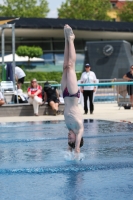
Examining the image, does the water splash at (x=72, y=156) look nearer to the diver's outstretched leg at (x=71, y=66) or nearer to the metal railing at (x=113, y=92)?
the diver's outstretched leg at (x=71, y=66)

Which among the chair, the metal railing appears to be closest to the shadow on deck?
the chair

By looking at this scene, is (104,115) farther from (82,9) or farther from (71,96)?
(82,9)

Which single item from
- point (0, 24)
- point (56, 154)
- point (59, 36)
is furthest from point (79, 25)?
point (56, 154)

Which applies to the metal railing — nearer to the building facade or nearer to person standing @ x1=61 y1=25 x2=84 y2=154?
person standing @ x1=61 y1=25 x2=84 y2=154

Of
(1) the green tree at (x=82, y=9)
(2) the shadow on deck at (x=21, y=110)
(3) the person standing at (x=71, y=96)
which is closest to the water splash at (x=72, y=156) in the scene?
(3) the person standing at (x=71, y=96)

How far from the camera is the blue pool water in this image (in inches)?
222

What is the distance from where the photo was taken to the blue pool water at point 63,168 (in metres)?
5.64

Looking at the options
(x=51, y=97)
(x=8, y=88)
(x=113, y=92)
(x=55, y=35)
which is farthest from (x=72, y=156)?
(x=55, y=35)

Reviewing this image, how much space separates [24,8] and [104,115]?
71.6 m

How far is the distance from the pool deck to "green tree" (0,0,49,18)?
207 ft

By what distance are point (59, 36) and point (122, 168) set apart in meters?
47.6

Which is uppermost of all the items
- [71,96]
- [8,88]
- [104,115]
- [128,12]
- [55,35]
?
[128,12]

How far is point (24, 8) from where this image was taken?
87.4 metres

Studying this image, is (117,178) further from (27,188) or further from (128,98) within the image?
(128,98)
